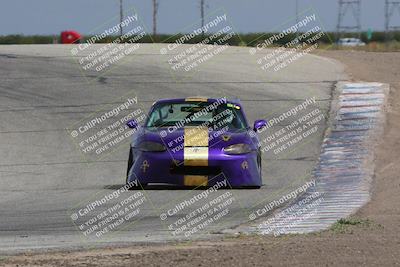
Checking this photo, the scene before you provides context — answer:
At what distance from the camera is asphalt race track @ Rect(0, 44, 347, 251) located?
38.0ft

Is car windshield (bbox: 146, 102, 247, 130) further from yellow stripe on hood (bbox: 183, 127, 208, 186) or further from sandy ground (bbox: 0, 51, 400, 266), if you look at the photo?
sandy ground (bbox: 0, 51, 400, 266)

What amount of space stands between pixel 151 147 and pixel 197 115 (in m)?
1.23

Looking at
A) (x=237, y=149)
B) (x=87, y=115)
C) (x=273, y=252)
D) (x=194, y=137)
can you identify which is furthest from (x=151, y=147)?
(x=87, y=115)

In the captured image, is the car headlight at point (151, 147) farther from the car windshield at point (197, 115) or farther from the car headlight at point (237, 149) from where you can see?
the car headlight at point (237, 149)

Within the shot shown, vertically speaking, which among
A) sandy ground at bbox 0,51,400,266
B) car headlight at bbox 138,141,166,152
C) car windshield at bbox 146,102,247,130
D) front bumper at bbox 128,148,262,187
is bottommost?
front bumper at bbox 128,148,262,187

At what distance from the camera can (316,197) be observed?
45.2 ft

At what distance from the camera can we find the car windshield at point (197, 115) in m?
15.1

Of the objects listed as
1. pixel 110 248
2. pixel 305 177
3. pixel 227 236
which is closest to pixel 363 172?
pixel 305 177

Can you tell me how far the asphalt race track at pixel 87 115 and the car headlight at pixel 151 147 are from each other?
606mm

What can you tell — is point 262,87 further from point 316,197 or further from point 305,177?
point 316,197

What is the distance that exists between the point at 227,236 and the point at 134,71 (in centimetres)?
2083

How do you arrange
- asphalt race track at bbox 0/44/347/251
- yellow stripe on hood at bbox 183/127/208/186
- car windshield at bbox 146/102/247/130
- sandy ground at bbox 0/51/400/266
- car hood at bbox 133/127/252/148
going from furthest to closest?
car windshield at bbox 146/102/247/130
car hood at bbox 133/127/252/148
yellow stripe on hood at bbox 183/127/208/186
asphalt race track at bbox 0/44/347/251
sandy ground at bbox 0/51/400/266

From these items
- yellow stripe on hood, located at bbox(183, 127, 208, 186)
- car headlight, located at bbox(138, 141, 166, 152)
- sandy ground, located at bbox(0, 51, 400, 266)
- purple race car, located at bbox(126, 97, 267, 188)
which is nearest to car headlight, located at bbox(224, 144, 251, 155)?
purple race car, located at bbox(126, 97, 267, 188)

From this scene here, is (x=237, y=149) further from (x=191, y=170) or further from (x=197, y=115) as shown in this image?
(x=197, y=115)
